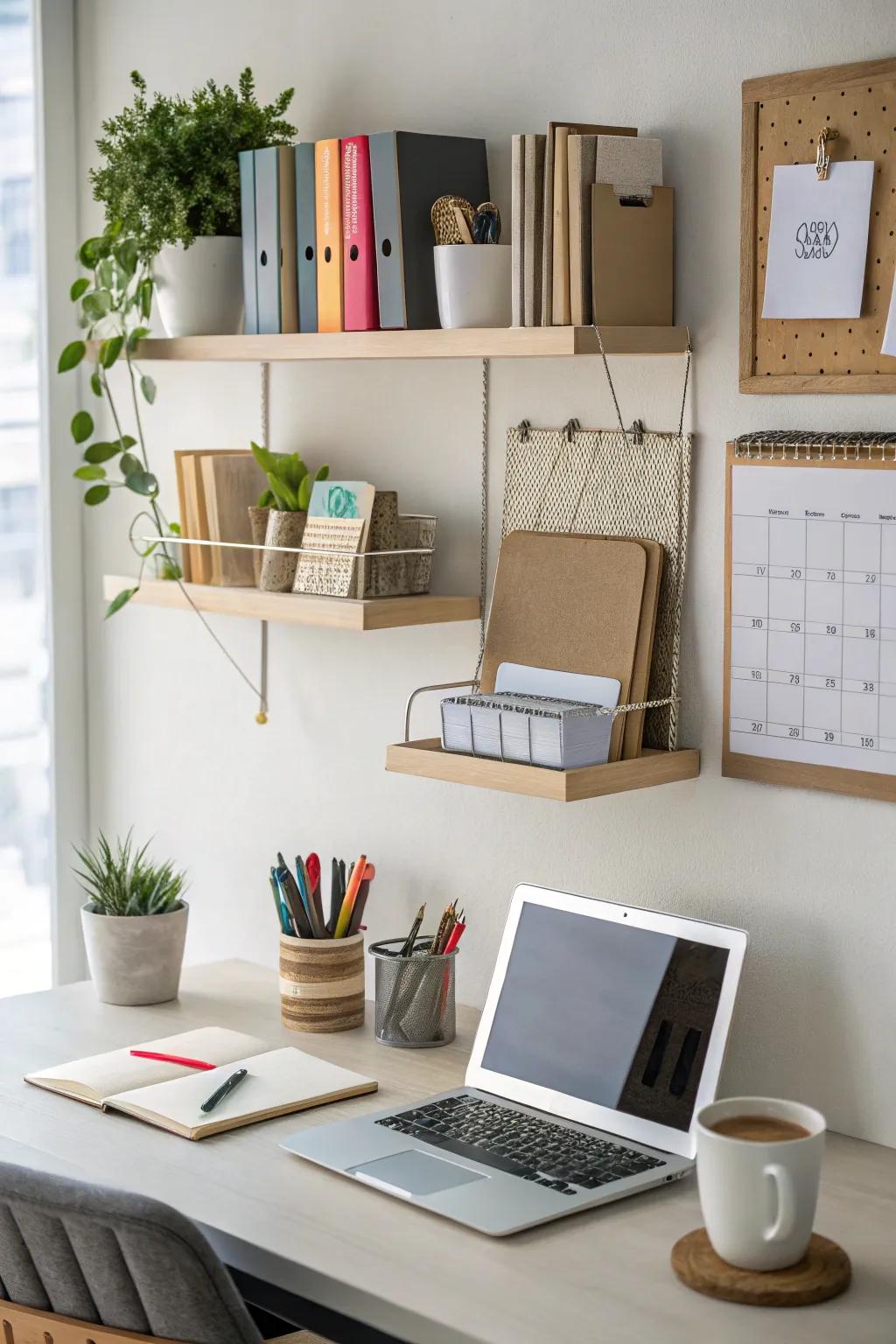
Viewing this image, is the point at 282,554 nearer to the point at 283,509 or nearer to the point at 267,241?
the point at 283,509

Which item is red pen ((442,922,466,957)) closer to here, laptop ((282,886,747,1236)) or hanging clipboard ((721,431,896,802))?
laptop ((282,886,747,1236))

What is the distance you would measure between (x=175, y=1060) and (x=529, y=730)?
56 centimetres

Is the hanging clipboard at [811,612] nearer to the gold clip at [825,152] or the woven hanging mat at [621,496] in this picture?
the woven hanging mat at [621,496]

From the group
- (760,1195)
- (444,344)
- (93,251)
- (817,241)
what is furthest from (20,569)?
(760,1195)

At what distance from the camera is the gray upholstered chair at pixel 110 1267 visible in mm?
1196

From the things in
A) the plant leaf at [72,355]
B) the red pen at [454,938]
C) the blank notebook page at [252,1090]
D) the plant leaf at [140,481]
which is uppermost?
the plant leaf at [72,355]

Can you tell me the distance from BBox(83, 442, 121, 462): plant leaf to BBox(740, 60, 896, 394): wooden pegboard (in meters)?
0.93

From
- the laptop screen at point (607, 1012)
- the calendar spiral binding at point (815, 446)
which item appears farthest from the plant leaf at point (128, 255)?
the laptop screen at point (607, 1012)

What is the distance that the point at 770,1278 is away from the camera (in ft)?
4.13

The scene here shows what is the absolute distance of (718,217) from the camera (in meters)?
1.63

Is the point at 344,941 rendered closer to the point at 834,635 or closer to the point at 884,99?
the point at 834,635

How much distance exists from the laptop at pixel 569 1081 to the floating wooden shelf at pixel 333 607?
0.35 meters

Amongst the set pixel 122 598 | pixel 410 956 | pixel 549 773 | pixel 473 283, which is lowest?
pixel 410 956

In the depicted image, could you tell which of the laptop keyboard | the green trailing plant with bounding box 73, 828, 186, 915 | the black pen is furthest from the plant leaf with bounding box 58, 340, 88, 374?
the laptop keyboard
